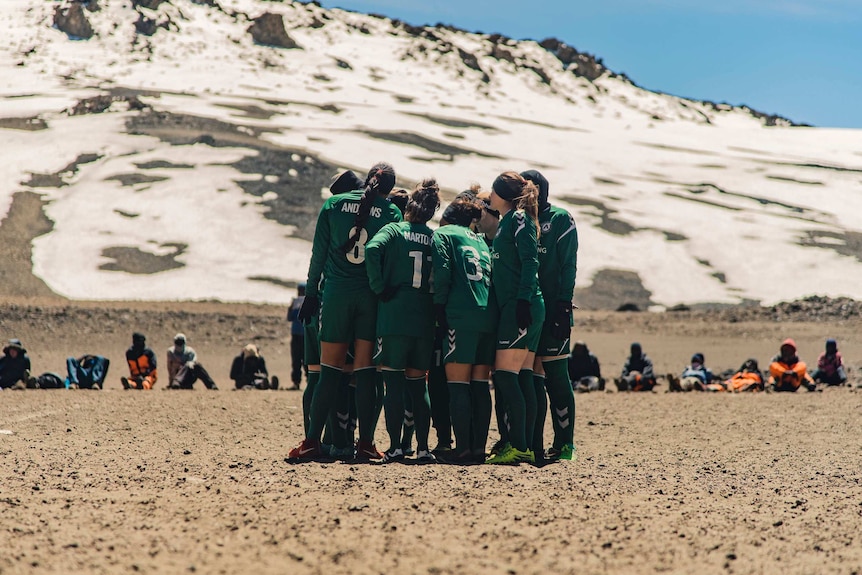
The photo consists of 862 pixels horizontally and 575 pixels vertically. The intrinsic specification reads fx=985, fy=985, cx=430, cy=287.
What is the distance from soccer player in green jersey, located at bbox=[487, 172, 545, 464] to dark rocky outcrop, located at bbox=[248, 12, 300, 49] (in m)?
112

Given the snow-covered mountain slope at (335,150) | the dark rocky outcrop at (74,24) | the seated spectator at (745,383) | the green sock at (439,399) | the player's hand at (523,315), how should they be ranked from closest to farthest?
the player's hand at (523,315) → the green sock at (439,399) → the seated spectator at (745,383) → the snow-covered mountain slope at (335,150) → the dark rocky outcrop at (74,24)

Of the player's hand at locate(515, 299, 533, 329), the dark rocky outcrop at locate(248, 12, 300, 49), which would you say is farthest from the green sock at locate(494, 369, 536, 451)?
the dark rocky outcrop at locate(248, 12, 300, 49)

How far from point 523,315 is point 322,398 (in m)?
1.69

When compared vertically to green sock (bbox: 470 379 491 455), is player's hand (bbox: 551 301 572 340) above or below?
above

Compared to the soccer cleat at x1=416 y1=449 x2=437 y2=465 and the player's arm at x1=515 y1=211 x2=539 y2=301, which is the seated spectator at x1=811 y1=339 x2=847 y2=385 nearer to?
the player's arm at x1=515 y1=211 x2=539 y2=301

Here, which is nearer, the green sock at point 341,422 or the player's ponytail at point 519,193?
the player's ponytail at point 519,193

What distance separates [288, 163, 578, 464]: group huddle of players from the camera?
7.60 m

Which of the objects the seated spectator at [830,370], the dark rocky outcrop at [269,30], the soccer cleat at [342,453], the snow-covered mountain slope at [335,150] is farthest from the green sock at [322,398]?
the dark rocky outcrop at [269,30]

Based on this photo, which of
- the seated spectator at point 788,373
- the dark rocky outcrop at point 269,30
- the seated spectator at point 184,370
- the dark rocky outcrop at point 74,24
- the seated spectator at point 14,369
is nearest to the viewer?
the seated spectator at point 14,369

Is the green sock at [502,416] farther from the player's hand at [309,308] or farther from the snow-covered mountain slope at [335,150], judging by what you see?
the snow-covered mountain slope at [335,150]

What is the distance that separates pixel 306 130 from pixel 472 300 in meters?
65.9

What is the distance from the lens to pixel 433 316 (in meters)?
7.79

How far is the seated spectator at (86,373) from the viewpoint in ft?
52.6

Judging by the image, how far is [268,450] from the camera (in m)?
8.69
